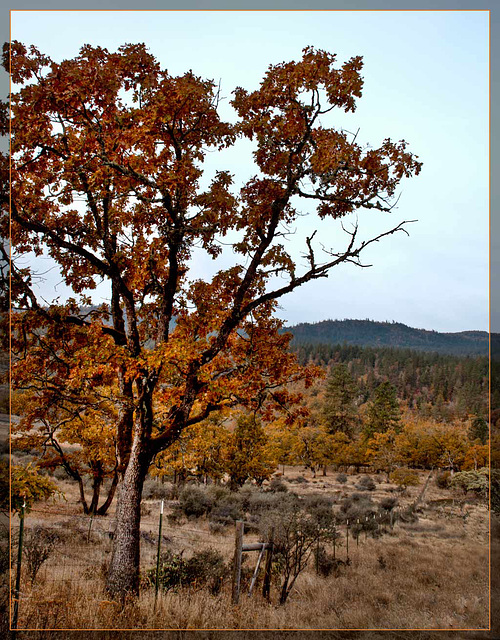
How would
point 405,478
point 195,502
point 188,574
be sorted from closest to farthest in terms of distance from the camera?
point 188,574, point 195,502, point 405,478

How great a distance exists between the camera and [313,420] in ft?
253

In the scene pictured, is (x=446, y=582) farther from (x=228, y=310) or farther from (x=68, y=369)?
(x=68, y=369)

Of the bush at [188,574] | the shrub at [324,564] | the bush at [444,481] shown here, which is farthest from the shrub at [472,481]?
the bush at [188,574]

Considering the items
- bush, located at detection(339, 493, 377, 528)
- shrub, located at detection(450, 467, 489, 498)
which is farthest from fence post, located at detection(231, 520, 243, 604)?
shrub, located at detection(450, 467, 489, 498)

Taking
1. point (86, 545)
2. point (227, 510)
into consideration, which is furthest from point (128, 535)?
point (227, 510)

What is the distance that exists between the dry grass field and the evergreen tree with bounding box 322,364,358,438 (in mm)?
38312

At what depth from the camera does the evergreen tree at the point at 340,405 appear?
6631 cm

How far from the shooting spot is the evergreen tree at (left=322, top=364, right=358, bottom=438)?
66.3 m

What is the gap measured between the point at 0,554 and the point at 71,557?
26.4 ft

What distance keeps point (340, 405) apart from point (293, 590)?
57.9 meters

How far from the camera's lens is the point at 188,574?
1033cm

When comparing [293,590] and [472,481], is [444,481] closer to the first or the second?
[472,481]

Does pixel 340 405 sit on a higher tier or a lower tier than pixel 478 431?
higher

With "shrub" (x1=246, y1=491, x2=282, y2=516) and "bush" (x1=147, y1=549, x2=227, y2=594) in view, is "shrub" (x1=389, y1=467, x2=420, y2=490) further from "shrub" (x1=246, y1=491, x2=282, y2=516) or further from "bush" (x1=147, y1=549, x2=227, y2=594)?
"bush" (x1=147, y1=549, x2=227, y2=594)
